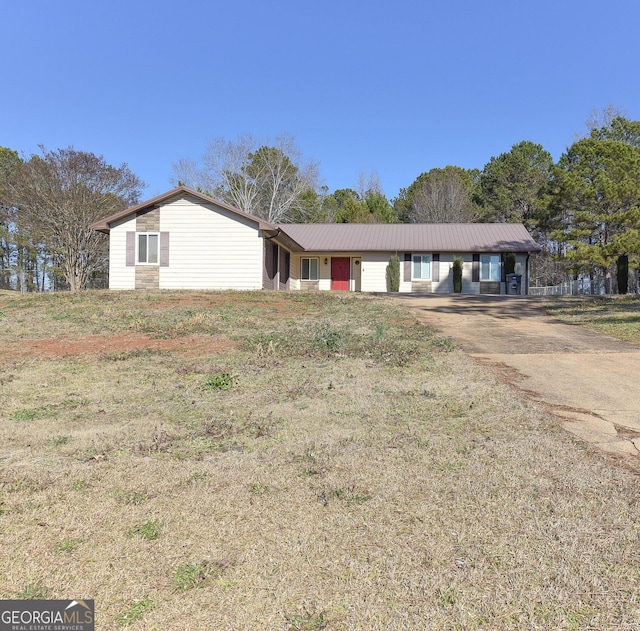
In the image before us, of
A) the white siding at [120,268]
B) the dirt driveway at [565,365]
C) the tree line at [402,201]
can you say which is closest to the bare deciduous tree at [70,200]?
the tree line at [402,201]

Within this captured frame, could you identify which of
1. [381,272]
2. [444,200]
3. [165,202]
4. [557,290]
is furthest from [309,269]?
[444,200]

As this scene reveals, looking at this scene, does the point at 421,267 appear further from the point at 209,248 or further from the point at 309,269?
the point at 209,248

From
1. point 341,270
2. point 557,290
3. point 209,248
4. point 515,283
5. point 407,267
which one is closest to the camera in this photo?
point 209,248

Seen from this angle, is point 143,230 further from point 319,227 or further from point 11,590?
point 11,590

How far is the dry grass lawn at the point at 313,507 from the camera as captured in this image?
2.23 m

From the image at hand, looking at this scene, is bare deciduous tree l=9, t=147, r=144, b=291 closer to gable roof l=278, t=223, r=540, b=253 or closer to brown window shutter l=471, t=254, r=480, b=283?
gable roof l=278, t=223, r=540, b=253

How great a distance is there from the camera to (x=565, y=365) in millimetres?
7461

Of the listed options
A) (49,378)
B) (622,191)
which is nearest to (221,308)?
(49,378)

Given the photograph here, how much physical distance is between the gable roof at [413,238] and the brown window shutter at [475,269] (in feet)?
1.52

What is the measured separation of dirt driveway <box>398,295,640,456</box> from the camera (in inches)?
185

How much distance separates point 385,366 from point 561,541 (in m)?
4.84

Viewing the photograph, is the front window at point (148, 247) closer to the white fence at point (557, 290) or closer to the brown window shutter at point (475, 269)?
the brown window shutter at point (475, 269)

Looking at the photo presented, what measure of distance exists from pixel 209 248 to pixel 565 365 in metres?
15.6

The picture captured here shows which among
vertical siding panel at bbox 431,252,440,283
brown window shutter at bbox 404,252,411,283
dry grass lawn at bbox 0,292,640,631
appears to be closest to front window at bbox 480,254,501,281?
vertical siding panel at bbox 431,252,440,283
